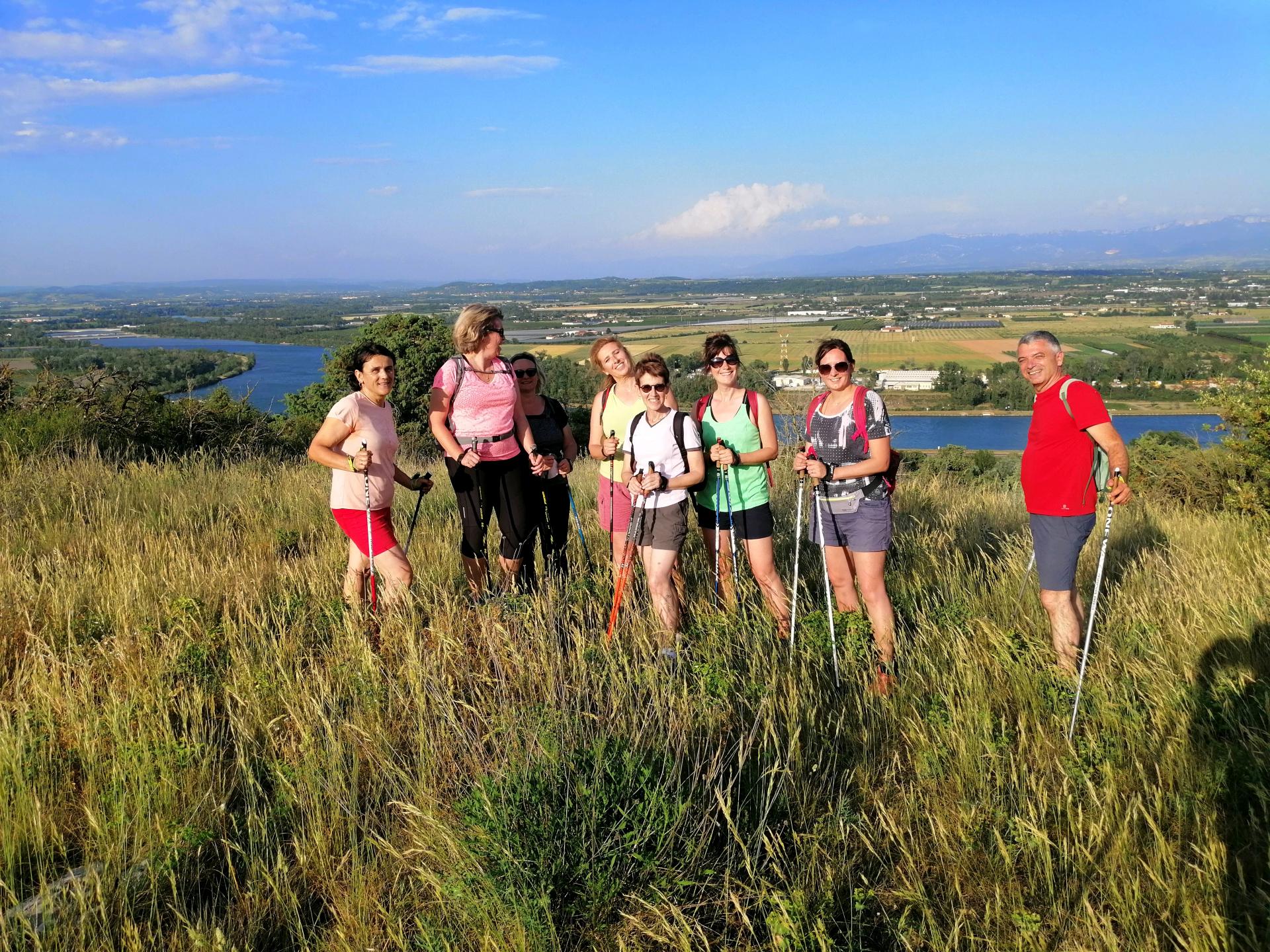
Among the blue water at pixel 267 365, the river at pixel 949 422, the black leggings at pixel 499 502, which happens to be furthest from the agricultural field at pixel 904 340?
the black leggings at pixel 499 502

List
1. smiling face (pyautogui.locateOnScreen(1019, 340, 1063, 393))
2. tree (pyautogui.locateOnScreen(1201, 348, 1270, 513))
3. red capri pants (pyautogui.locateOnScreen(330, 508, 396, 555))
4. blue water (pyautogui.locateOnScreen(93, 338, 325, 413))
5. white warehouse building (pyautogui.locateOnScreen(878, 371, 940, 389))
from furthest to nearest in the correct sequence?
white warehouse building (pyautogui.locateOnScreen(878, 371, 940, 389)) < blue water (pyautogui.locateOnScreen(93, 338, 325, 413)) < tree (pyautogui.locateOnScreen(1201, 348, 1270, 513)) < red capri pants (pyautogui.locateOnScreen(330, 508, 396, 555)) < smiling face (pyautogui.locateOnScreen(1019, 340, 1063, 393))

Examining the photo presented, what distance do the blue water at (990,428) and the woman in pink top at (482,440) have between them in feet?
75.7

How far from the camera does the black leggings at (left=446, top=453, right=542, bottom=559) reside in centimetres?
487

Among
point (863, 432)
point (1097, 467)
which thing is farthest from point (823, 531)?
point (1097, 467)

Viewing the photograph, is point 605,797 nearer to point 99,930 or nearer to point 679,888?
point 679,888

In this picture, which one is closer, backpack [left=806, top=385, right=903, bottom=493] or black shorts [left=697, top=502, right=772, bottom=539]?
backpack [left=806, top=385, right=903, bottom=493]

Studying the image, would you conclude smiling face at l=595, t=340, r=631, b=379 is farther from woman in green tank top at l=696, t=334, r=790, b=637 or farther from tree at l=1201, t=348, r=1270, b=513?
tree at l=1201, t=348, r=1270, b=513

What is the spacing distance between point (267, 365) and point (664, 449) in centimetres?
4082

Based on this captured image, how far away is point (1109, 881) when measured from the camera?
2434 mm

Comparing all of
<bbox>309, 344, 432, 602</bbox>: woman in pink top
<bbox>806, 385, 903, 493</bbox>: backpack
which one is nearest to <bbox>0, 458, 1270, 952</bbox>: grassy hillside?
<bbox>309, 344, 432, 602</bbox>: woman in pink top

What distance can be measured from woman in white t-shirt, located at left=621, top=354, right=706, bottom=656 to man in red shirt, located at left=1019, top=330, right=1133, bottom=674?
5.76ft

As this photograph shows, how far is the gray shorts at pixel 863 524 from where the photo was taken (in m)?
4.29

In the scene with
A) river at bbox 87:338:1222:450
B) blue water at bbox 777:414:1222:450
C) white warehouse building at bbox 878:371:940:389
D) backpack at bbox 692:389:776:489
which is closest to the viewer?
backpack at bbox 692:389:776:489

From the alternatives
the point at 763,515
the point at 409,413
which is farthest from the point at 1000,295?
the point at 763,515
